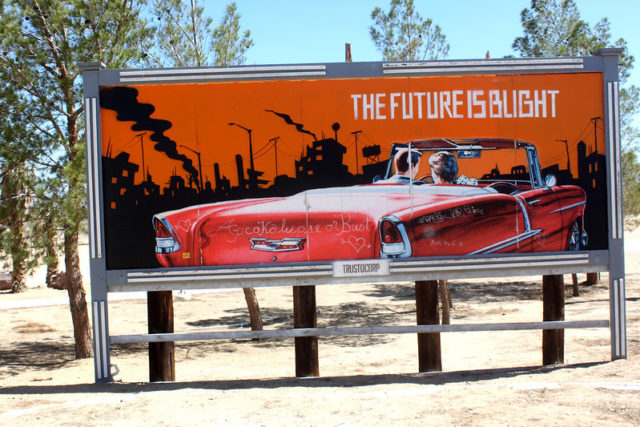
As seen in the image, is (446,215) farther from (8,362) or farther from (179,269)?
(8,362)

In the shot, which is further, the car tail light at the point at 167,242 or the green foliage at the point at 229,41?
the green foliage at the point at 229,41

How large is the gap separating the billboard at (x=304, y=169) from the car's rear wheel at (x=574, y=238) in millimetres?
877

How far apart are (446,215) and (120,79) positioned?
14.9 ft

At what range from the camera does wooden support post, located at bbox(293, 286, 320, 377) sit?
28.0 ft

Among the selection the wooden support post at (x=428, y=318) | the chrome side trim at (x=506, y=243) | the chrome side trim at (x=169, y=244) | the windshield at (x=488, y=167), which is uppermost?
the windshield at (x=488, y=167)

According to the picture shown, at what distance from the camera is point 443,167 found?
781cm

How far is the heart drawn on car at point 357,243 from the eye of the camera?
7738 millimetres

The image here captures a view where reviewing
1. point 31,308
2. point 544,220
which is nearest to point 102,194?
point 544,220

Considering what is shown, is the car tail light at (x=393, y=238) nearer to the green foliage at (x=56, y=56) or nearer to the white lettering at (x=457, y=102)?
the white lettering at (x=457, y=102)

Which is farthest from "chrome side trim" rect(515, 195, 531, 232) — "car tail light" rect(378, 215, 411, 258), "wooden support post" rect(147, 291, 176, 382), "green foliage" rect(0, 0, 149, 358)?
"green foliage" rect(0, 0, 149, 358)

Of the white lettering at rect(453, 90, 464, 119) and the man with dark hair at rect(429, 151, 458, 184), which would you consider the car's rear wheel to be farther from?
the white lettering at rect(453, 90, 464, 119)

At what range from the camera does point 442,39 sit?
1995cm

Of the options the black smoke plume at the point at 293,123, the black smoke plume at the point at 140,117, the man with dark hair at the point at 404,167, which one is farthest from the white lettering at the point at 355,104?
the black smoke plume at the point at 140,117

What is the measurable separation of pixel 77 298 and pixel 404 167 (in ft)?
30.9
